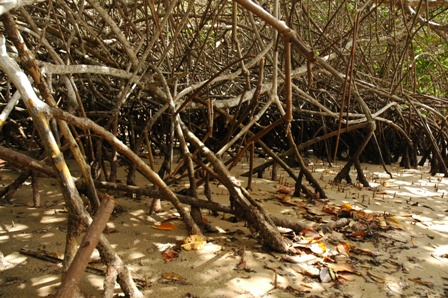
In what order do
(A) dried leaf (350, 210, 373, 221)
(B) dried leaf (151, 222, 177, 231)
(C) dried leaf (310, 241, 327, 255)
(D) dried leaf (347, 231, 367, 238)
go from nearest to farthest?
(C) dried leaf (310, 241, 327, 255) < (B) dried leaf (151, 222, 177, 231) < (D) dried leaf (347, 231, 367, 238) < (A) dried leaf (350, 210, 373, 221)

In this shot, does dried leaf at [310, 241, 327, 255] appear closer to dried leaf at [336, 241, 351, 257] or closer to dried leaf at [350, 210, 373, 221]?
dried leaf at [336, 241, 351, 257]

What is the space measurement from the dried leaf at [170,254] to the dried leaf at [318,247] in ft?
2.19

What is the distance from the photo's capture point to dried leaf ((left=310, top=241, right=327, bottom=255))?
2.10m

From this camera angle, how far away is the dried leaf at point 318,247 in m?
2.10

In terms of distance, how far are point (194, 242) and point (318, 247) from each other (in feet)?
2.03

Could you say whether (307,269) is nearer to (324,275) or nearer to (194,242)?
(324,275)

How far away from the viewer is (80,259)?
94 cm

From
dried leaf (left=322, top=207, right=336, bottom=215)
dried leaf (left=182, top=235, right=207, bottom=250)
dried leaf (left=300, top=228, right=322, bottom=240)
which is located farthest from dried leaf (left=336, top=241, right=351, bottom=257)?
dried leaf (left=182, top=235, right=207, bottom=250)

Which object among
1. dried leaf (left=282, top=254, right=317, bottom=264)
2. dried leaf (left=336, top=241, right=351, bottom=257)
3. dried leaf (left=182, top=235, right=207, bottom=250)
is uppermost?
dried leaf (left=182, top=235, right=207, bottom=250)

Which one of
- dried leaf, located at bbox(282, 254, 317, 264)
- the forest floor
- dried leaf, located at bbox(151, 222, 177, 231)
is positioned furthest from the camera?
dried leaf, located at bbox(151, 222, 177, 231)

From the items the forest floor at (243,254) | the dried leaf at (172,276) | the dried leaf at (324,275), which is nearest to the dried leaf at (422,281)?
the forest floor at (243,254)

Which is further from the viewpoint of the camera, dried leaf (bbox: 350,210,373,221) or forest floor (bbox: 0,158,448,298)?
dried leaf (bbox: 350,210,373,221)

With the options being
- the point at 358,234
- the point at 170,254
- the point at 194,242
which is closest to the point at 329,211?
the point at 358,234

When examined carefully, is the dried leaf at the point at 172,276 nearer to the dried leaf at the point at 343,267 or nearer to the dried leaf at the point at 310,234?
the dried leaf at the point at 343,267
